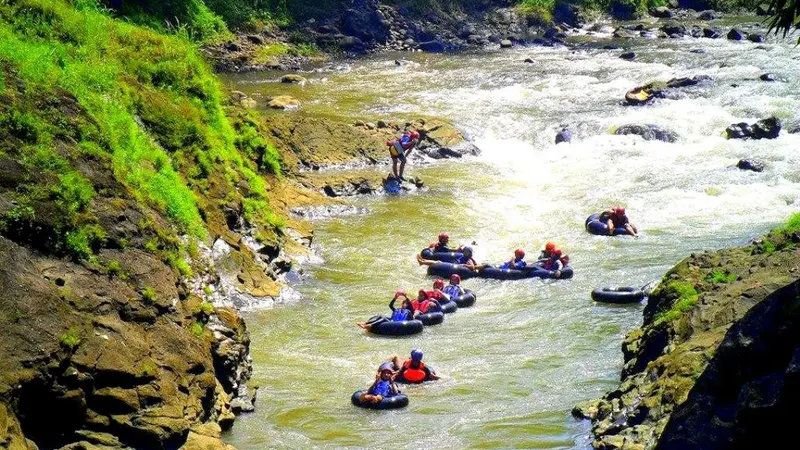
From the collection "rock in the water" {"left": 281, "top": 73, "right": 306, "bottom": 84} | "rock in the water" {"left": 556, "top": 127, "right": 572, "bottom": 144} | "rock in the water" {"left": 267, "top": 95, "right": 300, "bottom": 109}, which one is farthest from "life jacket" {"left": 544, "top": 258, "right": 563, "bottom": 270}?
"rock in the water" {"left": 281, "top": 73, "right": 306, "bottom": 84}

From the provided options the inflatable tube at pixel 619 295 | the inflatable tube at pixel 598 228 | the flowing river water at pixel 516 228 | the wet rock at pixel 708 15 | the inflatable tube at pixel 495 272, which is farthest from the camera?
the wet rock at pixel 708 15

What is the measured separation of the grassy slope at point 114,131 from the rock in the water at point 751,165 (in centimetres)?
1179

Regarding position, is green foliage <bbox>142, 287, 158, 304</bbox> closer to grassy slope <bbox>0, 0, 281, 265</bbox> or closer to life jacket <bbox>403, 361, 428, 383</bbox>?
grassy slope <bbox>0, 0, 281, 265</bbox>

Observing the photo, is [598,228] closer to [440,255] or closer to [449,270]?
[440,255]

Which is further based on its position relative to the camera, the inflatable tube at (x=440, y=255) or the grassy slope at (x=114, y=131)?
the inflatable tube at (x=440, y=255)

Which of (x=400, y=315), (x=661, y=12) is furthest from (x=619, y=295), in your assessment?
(x=661, y=12)

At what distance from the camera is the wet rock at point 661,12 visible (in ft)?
179

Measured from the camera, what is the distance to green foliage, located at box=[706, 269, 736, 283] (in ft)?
41.6

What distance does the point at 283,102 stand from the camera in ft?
106

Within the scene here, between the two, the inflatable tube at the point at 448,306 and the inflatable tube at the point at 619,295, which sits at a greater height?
the inflatable tube at the point at 619,295

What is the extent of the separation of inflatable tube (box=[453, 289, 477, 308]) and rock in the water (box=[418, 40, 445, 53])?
29284 mm

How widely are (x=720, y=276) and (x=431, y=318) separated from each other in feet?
18.6

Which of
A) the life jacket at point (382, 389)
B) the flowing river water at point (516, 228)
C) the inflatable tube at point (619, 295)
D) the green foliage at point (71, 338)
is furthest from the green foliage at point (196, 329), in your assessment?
the inflatable tube at point (619, 295)

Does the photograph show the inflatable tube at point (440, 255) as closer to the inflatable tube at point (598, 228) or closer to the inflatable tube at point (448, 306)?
the inflatable tube at point (448, 306)
